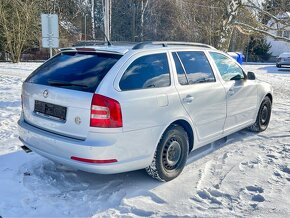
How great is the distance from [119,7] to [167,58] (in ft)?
120

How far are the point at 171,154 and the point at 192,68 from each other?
4.10 ft

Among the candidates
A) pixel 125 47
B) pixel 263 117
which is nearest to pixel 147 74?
pixel 125 47

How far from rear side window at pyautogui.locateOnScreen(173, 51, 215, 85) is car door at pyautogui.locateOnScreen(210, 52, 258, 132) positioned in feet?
1.04

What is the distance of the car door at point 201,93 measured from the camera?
165 inches

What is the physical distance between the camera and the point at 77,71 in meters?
3.67

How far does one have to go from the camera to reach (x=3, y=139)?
5.41m

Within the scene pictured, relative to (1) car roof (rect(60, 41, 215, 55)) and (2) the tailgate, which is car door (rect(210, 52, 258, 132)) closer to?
(1) car roof (rect(60, 41, 215, 55))

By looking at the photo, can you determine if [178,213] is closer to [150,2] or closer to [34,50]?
[34,50]

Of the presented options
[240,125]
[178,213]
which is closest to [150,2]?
[240,125]

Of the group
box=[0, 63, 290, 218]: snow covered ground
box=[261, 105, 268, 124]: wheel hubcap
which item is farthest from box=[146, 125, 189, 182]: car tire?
box=[261, 105, 268, 124]: wheel hubcap

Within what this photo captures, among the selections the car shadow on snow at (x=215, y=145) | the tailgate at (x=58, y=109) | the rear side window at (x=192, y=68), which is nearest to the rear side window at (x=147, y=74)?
the rear side window at (x=192, y=68)

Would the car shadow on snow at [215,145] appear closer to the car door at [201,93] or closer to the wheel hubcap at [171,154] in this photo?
the car door at [201,93]

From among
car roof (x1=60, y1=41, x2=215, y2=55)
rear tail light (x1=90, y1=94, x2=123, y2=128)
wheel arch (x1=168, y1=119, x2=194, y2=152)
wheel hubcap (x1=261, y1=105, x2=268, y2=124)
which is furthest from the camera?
wheel hubcap (x1=261, y1=105, x2=268, y2=124)

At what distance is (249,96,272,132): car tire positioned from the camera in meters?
6.20
